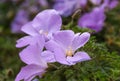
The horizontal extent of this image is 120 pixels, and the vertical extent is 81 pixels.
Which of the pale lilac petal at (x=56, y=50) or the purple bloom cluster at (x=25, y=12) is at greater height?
the pale lilac petal at (x=56, y=50)

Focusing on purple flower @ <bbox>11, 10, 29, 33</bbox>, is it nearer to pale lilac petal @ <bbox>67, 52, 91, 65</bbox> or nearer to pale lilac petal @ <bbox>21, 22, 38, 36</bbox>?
pale lilac petal @ <bbox>21, 22, 38, 36</bbox>

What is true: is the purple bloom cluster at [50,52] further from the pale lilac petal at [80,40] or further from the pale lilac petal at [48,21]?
the pale lilac petal at [48,21]

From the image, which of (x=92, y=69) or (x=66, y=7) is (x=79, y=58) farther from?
(x=66, y=7)

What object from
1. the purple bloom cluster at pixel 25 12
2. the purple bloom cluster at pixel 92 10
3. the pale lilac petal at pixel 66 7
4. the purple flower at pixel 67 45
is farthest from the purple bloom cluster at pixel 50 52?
the purple bloom cluster at pixel 25 12

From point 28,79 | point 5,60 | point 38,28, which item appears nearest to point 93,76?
point 28,79

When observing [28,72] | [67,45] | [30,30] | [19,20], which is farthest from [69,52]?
[19,20]

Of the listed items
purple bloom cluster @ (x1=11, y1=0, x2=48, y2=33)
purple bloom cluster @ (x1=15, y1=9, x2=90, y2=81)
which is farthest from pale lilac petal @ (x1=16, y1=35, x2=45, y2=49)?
purple bloom cluster @ (x1=11, y1=0, x2=48, y2=33)
